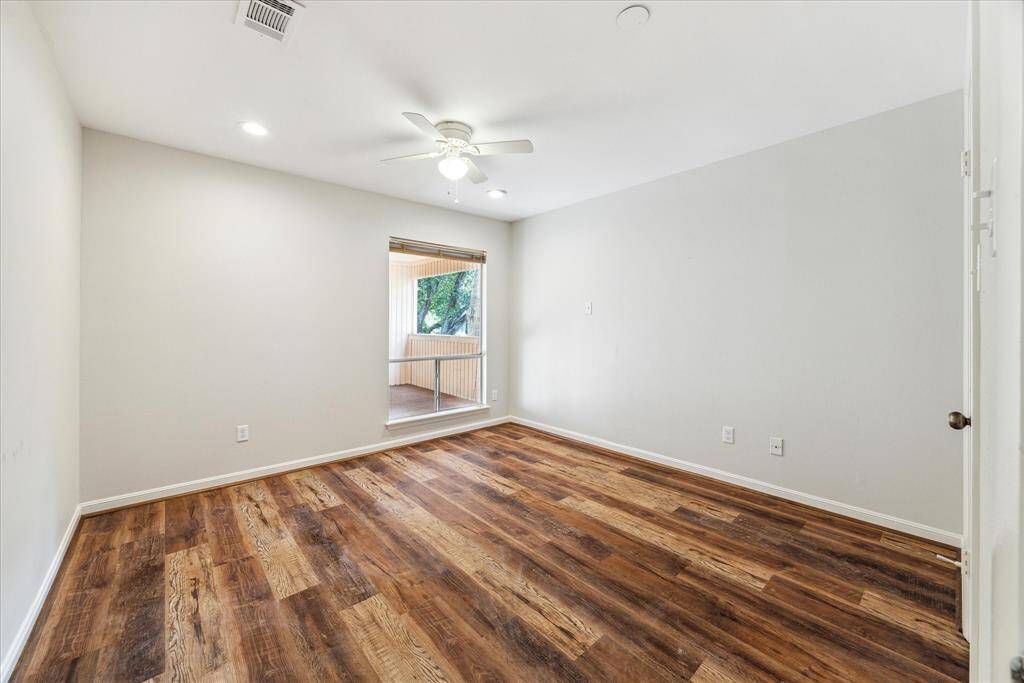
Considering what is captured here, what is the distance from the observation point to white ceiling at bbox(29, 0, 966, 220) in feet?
5.43

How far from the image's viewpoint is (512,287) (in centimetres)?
501

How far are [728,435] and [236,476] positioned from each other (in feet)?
12.6

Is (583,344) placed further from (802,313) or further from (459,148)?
(459,148)

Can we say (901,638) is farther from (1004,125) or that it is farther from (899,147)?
(899,147)

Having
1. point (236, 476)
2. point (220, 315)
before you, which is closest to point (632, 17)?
→ point (220, 315)

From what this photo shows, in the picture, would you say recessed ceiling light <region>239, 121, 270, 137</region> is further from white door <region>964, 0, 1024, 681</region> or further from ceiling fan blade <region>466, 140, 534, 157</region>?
white door <region>964, 0, 1024, 681</region>

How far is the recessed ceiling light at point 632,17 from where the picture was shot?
1.60m

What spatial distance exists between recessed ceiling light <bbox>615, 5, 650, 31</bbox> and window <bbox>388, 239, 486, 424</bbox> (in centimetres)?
300

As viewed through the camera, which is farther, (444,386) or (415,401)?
(444,386)

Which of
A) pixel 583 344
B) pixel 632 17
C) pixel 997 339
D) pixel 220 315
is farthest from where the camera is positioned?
pixel 583 344

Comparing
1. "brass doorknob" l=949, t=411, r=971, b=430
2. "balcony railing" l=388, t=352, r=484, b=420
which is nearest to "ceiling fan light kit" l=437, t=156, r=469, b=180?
"balcony railing" l=388, t=352, r=484, b=420

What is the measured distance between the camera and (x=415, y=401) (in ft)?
16.3

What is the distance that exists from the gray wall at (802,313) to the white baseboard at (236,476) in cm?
196

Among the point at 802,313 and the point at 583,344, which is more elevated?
the point at 802,313
